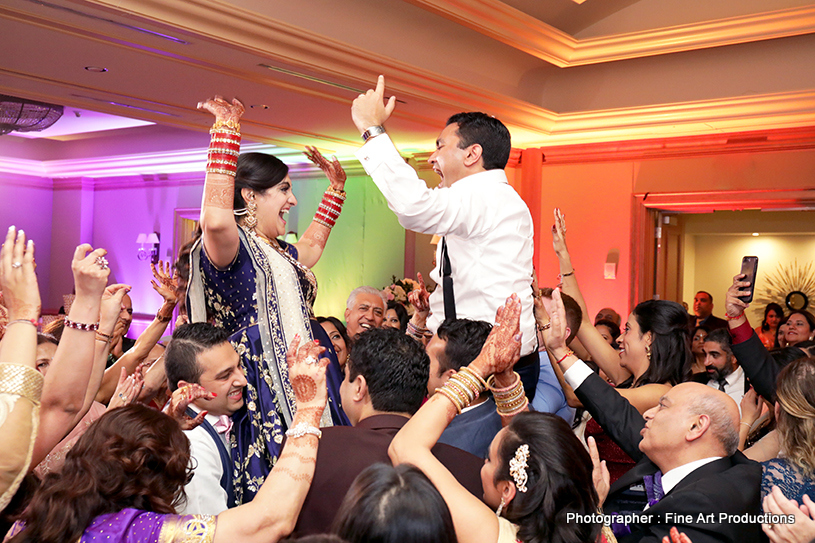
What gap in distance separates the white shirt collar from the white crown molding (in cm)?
381

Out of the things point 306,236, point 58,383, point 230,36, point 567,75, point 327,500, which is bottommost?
point 327,500

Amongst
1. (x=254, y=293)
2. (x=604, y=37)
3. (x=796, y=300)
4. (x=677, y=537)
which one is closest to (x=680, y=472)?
(x=677, y=537)

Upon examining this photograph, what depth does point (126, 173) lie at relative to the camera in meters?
11.4

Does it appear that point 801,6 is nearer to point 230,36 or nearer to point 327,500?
point 230,36

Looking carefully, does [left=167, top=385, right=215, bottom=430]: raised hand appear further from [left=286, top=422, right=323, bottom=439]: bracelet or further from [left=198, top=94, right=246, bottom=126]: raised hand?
[left=198, top=94, right=246, bottom=126]: raised hand

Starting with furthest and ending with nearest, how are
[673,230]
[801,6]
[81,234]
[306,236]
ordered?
1. [81,234]
2. [673,230]
3. [801,6]
4. [306,236]

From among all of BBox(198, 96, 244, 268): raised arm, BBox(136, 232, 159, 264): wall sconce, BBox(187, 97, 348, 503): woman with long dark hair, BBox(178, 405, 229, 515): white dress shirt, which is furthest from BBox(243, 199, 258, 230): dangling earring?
BBox(136, 232, 159, 264): wall sconce

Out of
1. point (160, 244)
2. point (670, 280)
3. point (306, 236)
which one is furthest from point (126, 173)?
point (306, 236)

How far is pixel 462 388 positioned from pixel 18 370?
933mm

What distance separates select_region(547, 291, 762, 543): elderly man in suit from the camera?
1.73m

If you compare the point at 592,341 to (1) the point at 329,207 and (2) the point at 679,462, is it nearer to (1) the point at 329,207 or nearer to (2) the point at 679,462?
(2) the point at 679,462

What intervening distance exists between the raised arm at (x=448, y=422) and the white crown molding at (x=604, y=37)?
3.68 metres

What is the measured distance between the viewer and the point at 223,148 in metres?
1.97

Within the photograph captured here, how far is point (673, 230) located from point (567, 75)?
11.4 feet
